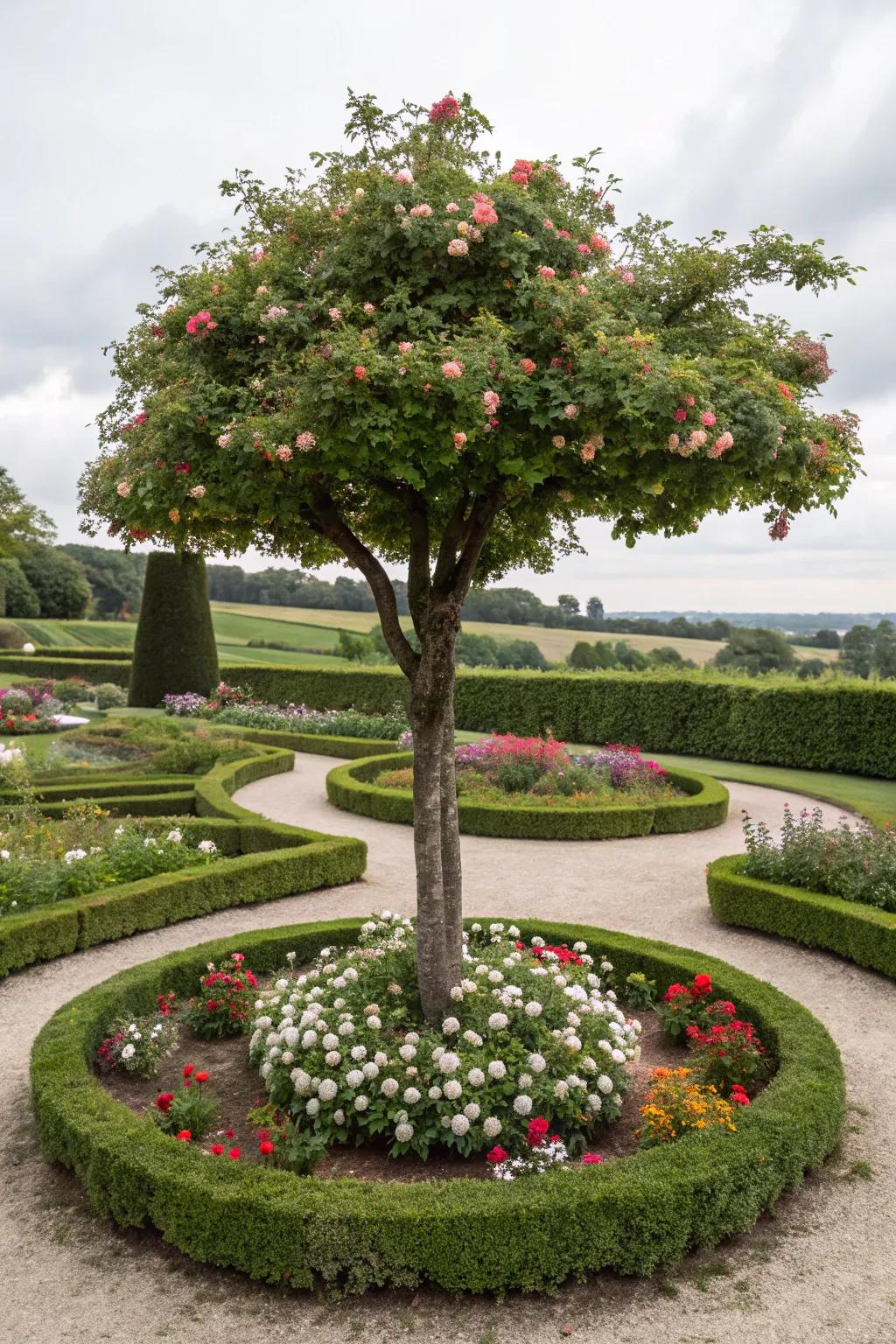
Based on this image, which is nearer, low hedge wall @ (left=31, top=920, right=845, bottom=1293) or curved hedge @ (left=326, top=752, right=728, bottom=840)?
low hedge wall @ (left=31, top=920, right=845, bottom=1293)

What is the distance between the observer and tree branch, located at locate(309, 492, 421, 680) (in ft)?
19.0

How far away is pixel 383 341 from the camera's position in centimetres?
502

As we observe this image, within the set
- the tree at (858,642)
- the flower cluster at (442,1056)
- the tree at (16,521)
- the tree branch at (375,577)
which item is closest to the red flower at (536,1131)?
the flower cluster at (442,1056)

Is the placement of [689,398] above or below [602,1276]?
above

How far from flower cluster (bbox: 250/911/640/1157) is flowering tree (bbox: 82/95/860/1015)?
380mm

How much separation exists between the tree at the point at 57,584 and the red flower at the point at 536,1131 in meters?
53.8

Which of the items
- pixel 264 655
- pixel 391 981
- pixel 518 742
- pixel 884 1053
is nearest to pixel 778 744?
pixel 518 742

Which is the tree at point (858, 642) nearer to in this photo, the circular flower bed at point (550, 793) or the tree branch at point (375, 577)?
the circular flower bed at point (550, 793)

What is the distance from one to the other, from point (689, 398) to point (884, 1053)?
465cm

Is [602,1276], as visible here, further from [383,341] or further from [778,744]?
[778,744]

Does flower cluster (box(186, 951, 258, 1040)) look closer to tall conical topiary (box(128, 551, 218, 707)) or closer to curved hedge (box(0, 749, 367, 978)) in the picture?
curved hedge (box(0, 749, 367, 978))

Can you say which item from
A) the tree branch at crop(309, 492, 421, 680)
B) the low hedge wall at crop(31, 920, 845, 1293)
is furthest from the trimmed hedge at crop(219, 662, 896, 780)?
the tree branch at crop(309, 492, 421, 680)

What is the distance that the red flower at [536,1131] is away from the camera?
496 cm

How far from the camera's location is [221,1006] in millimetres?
6652
